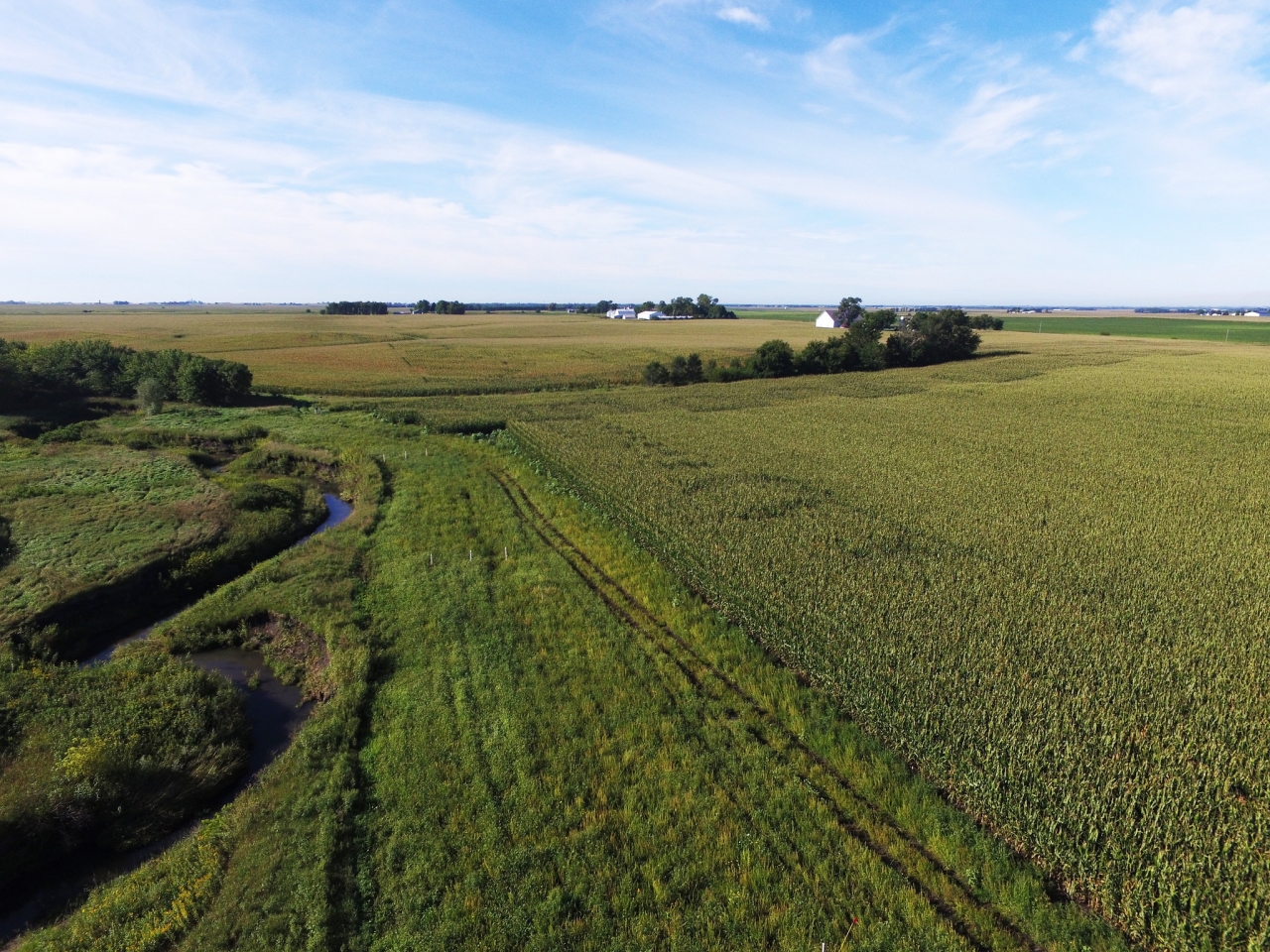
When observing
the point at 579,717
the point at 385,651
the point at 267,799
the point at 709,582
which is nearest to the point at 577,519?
the point at 709,582

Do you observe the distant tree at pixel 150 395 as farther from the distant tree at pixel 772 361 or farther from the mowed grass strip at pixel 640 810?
the distant tree at pixel 772 361

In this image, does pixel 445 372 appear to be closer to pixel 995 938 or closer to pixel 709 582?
pixel 709 582

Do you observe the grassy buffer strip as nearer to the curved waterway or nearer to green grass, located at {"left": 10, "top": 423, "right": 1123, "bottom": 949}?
green grass, located at {"left": 10, "top": 423, "right": 1123, "bottom": 949}

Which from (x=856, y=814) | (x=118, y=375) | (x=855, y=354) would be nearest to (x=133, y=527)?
(x=856, y=814)

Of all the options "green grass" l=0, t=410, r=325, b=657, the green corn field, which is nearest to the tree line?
the green corn field

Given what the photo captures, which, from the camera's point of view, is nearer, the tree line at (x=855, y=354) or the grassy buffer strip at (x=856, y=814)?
the grassy buffer strip at (x=856, y=814)

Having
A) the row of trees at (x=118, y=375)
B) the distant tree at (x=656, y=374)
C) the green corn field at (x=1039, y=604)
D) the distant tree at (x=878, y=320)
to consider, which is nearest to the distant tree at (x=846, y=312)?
the distant tree at (x=878, y=320)
